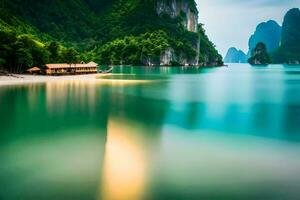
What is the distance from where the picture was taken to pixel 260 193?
1202 centimetres

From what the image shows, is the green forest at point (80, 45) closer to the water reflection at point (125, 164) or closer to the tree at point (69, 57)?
the tree at point (69, 57)

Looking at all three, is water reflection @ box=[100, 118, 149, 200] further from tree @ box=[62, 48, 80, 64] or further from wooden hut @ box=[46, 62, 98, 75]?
tree @ box=[62, 48, 80, 64]

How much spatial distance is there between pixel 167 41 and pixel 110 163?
153 meters

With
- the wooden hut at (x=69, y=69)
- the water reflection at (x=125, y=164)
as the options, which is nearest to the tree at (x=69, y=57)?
the wooden hut at (x=69, y=69)

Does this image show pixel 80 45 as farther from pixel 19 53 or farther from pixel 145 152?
pixel 145 152

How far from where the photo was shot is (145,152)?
17.3m

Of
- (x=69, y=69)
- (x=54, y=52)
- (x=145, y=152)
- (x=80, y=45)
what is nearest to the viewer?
(x=145, y=152)

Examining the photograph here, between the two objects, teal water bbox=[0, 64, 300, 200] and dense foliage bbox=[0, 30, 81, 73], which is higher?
dense foliage bbox=[0, 30, 81, 73]

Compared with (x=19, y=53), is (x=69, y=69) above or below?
below

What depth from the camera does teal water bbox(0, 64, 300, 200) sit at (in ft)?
40.4

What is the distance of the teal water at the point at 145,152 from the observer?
12305 mm

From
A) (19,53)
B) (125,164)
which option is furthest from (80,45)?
(125,164)

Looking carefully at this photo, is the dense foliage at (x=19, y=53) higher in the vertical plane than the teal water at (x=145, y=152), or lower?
higher

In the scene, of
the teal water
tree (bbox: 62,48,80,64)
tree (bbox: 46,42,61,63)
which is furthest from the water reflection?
tree (bbox: 62,48,80,64)
